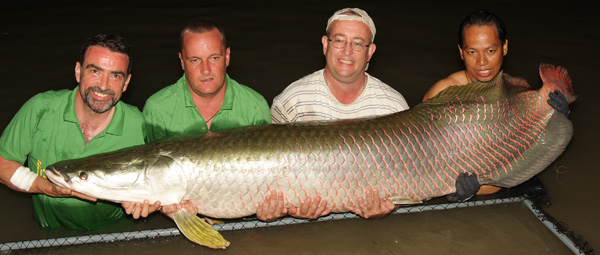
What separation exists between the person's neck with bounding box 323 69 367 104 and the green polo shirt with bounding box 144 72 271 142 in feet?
2.18

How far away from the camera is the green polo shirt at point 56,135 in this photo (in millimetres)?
3533

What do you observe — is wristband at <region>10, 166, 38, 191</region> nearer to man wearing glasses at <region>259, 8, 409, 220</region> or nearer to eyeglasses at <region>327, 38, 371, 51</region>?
man wearing glasses at <region>259, 8, 409, 220</region>

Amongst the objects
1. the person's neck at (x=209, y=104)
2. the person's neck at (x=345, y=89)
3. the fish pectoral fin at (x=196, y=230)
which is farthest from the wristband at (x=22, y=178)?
the person's neck at (x=345, y=89)

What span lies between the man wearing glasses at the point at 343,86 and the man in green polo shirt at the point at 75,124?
4.55ft

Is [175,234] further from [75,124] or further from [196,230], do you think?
[75,124]

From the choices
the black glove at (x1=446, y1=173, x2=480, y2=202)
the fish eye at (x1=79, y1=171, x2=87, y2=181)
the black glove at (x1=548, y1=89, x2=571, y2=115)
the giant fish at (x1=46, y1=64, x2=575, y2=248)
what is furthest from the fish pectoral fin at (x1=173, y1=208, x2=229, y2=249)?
the black glove at (x1=548, y1=89, x2=571, y2=115)

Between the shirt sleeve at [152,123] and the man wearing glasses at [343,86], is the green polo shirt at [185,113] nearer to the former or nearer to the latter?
the shirt sleeve at [152,123]

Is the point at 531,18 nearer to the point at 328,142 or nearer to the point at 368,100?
the point at 368,100

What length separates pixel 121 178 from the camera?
3.15m

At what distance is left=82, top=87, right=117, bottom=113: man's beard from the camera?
11.5ft

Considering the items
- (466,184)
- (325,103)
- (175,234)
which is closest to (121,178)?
(175,234)

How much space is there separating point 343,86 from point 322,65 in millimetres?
3288

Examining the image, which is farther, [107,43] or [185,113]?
[185,113]

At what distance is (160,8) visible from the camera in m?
10.0
